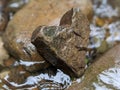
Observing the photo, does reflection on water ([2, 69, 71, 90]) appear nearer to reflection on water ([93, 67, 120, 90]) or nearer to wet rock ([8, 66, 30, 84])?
wet rock ([8, 66, 30, 84])

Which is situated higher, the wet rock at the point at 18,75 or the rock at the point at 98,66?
the wet rock at the point at 18,75

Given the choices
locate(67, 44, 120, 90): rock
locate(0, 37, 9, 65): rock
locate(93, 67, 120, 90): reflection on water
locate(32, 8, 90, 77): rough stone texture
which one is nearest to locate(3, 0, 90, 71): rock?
locate(0, 37, 9, 65): rock

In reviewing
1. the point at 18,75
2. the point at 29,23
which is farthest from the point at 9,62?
the point at 29,23

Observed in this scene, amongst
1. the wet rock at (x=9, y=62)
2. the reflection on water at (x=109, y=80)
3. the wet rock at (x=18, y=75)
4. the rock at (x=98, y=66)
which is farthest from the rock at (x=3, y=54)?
the reflection on water at (x=109, y=80)

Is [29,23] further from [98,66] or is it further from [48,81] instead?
[98,66]

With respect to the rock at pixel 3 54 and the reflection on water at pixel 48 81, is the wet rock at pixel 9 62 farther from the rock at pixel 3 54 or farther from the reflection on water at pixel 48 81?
the reflection on water at pixel 48 81

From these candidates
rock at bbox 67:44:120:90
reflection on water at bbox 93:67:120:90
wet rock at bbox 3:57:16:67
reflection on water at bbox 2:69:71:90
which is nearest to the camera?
reflection on water at bbox 93:67:120:90

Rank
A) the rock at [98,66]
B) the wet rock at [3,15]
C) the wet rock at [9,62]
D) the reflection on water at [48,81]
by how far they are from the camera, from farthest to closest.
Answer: the wet rock at [3,15] → the wet rock at [9,62] → the reflection on water at [48,81] → the rock at [98,66]
